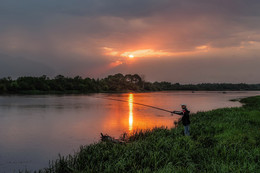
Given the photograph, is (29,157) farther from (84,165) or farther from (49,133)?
(49,133)

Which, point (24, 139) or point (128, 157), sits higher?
point (128, 157)

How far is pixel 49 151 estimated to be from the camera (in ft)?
44.5

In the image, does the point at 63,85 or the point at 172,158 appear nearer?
the point at 172,158

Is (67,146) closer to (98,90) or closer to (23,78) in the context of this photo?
(23,78)

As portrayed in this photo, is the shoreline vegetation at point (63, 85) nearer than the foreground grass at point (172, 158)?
No

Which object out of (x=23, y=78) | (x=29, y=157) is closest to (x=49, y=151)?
(x=29, y=157)

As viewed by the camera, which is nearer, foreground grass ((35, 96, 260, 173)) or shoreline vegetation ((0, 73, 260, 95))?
foreground grass ((35, 96, 260, 173))

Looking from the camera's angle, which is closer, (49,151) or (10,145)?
(49,151)

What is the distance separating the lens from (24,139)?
55.7ft

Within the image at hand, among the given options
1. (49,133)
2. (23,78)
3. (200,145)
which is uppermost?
(23,78)

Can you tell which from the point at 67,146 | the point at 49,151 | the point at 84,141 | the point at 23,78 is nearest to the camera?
the point at 49,151

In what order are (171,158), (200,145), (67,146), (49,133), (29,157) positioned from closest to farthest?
1. (171,158)
2. (200,145)
3. (29,157)
4. (67,146)
5. (49,133)

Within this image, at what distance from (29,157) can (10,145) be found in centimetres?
370

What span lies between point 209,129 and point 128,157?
7330 millimetres
